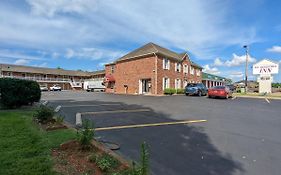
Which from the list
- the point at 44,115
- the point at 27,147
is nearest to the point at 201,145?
the point at 27,147

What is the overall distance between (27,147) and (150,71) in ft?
88.8

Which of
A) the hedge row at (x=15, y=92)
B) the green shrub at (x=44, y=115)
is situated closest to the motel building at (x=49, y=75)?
the hedge row at (x=15, y=92)

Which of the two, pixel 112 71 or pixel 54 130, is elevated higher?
pixel 112 71

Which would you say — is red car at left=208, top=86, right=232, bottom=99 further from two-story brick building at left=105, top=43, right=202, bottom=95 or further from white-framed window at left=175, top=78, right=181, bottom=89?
white-framed window at left=175, top=78, right=181, bottom=89

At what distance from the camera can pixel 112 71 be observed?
44375mm

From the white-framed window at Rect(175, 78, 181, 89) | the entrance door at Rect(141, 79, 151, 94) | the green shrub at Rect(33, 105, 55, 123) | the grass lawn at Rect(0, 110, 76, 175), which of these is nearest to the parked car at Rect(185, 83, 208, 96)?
the entrance door at Rect(141, 79, 151, 94)

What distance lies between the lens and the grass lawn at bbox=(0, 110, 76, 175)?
12.4 feet

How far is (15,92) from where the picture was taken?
37.2ft

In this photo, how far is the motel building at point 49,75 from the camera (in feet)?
190

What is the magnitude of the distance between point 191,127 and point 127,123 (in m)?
2.51

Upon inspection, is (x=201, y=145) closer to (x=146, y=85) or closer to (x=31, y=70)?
(x=146, y=85)

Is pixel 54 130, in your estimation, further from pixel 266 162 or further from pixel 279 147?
pixel 279 147

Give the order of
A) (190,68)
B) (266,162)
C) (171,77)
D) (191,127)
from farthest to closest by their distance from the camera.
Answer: (190,68)
(171,77)
(191,127)
(266,162)

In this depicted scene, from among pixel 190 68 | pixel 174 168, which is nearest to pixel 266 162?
pixel 174 168
